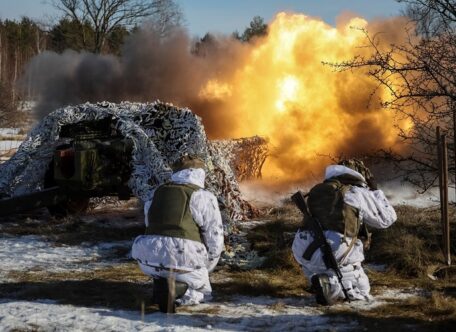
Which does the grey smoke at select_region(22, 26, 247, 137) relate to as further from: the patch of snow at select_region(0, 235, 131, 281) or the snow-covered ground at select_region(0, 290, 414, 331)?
the snow-covered ground at select_region(0, 290, 414, 331)

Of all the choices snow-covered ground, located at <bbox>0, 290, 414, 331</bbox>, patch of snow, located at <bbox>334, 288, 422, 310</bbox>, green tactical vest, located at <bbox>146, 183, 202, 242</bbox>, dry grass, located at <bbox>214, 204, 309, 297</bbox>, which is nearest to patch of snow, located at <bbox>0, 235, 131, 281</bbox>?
snow-covered ground, located at <bbox>0, 290, 414, 331</bbox>

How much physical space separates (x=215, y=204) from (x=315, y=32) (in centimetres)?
1043

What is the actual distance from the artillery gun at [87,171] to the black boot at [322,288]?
16.0ft

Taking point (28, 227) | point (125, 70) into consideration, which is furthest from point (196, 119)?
point (125, 70)

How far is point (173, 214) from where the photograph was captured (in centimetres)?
544

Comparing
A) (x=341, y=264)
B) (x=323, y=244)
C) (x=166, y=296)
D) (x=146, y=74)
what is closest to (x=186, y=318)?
(x=166, y=296)

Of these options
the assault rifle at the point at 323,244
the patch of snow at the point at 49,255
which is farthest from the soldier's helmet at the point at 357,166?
the patch of snow at the point at 49,255

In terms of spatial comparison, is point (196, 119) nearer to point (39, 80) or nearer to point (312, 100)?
point (312, 100)

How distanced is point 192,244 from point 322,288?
1226 mm

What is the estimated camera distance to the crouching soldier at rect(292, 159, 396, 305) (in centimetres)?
557

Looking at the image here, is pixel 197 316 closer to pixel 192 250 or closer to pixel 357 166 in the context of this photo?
pixel 192 250

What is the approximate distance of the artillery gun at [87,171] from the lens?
Result: 9680 millimetres

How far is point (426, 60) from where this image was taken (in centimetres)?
772

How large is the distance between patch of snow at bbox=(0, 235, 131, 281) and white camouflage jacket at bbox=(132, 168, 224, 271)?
2.00m
